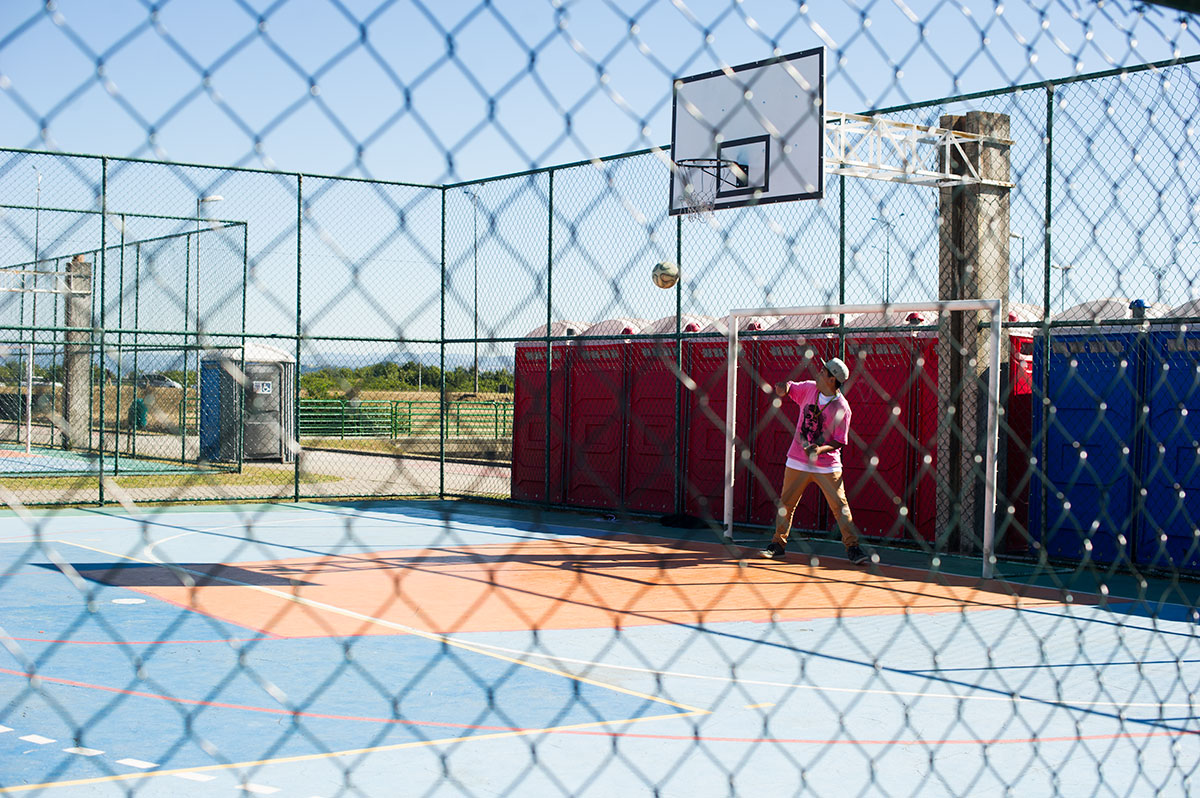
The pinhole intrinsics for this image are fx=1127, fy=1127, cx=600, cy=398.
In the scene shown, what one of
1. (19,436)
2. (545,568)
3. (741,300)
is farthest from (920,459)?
(19,436)

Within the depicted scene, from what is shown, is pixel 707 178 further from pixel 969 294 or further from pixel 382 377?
pixel 969 294

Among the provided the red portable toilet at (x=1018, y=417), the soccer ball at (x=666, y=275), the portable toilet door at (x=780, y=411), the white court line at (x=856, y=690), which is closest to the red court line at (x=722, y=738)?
the white court line at (x=856, y=690)

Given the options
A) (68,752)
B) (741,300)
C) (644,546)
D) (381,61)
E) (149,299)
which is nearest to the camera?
(381,61)

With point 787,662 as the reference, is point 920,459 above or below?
above

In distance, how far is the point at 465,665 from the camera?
6070mm

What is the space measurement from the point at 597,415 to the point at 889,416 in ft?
14.1

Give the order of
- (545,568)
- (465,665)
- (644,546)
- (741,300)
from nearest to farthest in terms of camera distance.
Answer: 1. (465,665)
2. (545,568)
3. (741,300)
4. (644,546)

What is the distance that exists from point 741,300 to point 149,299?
977cm

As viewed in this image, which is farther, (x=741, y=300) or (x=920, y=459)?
(x=920, y=459)

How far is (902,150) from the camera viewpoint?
10820 millimetres

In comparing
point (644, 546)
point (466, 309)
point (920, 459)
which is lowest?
point (644, 546)

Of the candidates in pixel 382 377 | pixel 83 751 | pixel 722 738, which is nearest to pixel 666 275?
pixel 722 738

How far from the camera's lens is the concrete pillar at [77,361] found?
17703 millimetres

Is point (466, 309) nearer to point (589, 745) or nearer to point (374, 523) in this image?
point (589, 745)
